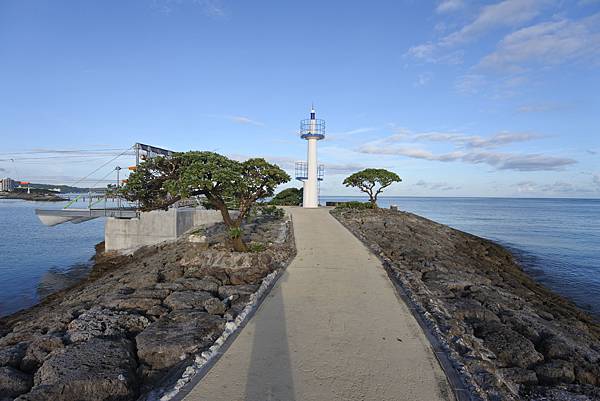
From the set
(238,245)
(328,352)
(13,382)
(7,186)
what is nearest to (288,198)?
(238,245)

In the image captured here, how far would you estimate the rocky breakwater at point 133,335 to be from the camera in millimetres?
3785

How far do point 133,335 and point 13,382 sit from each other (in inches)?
60.3

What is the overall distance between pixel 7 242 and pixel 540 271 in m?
32.1

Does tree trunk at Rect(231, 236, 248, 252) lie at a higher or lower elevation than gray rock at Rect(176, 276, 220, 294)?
higher

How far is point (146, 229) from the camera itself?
1562 cm

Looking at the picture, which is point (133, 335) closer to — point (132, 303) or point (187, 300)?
point (187, 300)

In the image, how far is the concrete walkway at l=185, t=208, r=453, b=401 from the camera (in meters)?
3.50

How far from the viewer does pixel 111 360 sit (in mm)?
4184

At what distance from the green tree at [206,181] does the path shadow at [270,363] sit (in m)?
4.20

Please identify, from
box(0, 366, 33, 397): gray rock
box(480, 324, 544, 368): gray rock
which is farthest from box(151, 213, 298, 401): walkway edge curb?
box(480, 324, 544, 368): gray rock

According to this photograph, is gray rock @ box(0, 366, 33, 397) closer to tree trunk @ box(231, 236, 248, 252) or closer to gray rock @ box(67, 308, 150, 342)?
gray rock @ box(67, 308, 150, 342)

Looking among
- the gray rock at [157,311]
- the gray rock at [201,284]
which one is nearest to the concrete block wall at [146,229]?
the gray rock at [201,284]

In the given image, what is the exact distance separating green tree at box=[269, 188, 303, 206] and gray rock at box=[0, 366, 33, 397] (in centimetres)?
2925

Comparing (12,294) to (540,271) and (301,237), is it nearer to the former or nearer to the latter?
(301,237)
